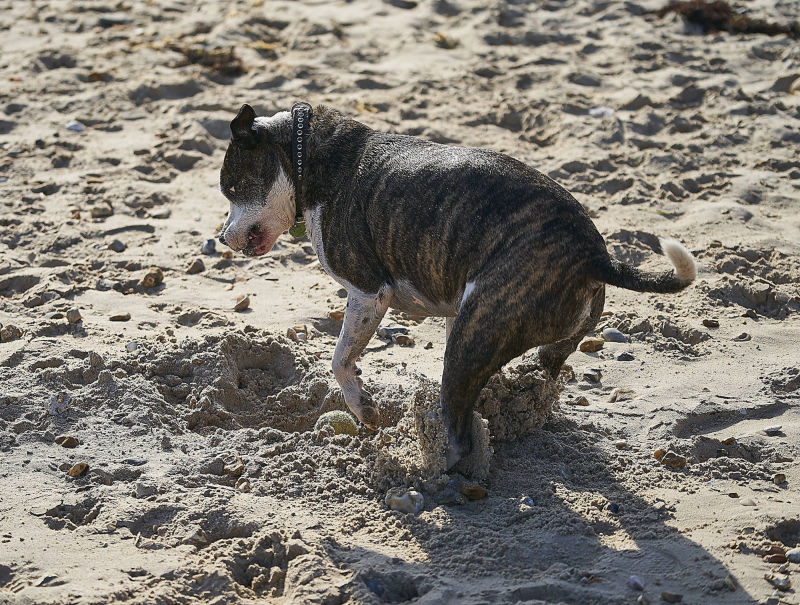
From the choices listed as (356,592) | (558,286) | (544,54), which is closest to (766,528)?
(558,286)

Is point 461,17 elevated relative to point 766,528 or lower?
elevated

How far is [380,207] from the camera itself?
4980 mm

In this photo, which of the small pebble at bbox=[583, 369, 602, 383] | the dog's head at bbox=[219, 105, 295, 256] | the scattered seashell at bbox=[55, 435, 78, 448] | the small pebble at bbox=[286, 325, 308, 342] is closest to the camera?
the scattered seashell at bbox=[55, 435, 78, 448]

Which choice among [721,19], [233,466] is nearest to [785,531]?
[233,466]

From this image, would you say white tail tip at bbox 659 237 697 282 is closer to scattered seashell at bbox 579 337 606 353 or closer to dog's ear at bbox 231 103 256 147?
scattered seashell at bbox 579 337 606 353

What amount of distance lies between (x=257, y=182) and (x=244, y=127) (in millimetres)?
301

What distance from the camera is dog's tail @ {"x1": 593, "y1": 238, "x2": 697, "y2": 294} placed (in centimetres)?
436

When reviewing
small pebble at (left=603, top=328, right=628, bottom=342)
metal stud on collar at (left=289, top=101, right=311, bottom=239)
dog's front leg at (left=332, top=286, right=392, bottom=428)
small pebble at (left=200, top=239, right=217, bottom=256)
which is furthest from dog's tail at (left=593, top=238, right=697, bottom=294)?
small pebble at (left=200, top=239, right=217, bottom=256)

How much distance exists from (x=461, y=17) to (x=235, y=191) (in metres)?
6.08

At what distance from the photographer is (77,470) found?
15.9ft

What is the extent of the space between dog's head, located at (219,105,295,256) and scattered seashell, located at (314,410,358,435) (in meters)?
1.04

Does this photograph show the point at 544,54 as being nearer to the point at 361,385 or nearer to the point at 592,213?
the point at 592,213

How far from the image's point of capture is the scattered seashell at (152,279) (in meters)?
6.66

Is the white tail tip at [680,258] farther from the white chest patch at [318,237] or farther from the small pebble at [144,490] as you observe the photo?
the small pebble at [144,490]
